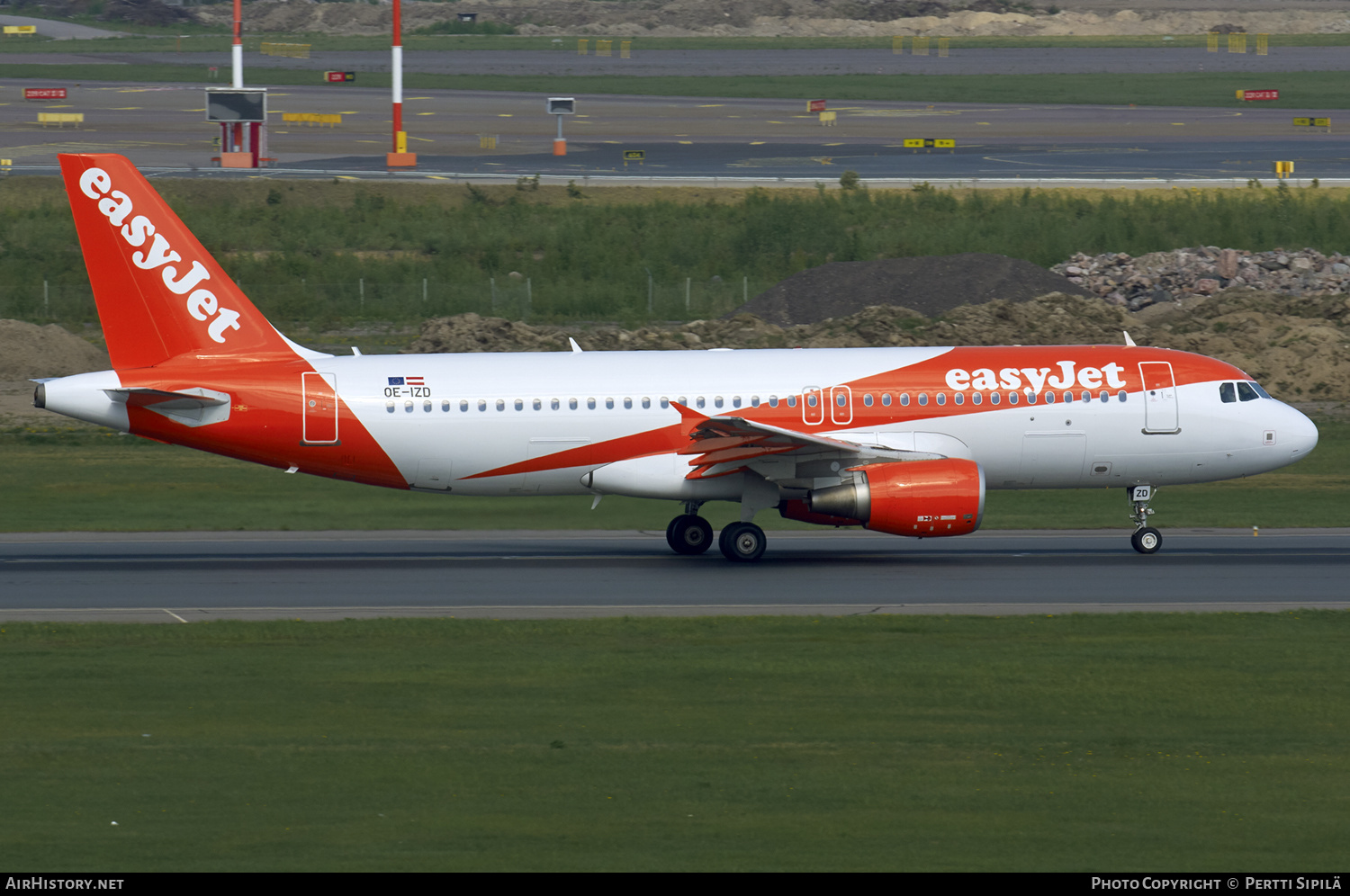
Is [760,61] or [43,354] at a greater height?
[760,61]

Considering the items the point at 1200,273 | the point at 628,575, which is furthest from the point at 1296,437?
the point at 1200,273

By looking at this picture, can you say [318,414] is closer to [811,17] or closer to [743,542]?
[743,542]

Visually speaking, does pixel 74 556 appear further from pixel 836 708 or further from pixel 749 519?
pixel 836 708

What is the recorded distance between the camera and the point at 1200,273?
70875 millimetres

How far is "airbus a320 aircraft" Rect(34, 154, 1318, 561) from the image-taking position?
34156mm

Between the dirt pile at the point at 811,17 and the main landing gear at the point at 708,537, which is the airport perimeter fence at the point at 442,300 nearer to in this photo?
the main landing gear at the point at 708,537

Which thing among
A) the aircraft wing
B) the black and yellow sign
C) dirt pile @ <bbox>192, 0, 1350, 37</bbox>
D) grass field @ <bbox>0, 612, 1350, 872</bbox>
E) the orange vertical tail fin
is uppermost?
dirt pile @ <bbox>192, 0, 1350, 37</bbox>

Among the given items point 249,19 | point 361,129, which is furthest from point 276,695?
point 249,19

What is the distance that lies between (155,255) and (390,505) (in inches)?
419

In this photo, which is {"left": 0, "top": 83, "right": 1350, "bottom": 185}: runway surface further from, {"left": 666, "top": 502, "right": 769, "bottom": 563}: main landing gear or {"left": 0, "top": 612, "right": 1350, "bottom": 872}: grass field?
{"left": 0, "top": 612, "right": 1350, "bottom": 872}: grass field

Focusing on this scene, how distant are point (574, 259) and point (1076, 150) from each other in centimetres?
3773

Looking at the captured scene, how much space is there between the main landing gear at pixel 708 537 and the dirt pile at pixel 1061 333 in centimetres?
2522

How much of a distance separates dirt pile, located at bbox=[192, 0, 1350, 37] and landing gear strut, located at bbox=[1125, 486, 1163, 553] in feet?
503

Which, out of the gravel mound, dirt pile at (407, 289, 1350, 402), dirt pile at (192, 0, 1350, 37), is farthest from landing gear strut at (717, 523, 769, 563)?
dirt pile at (192, 0, 1350, 37)
